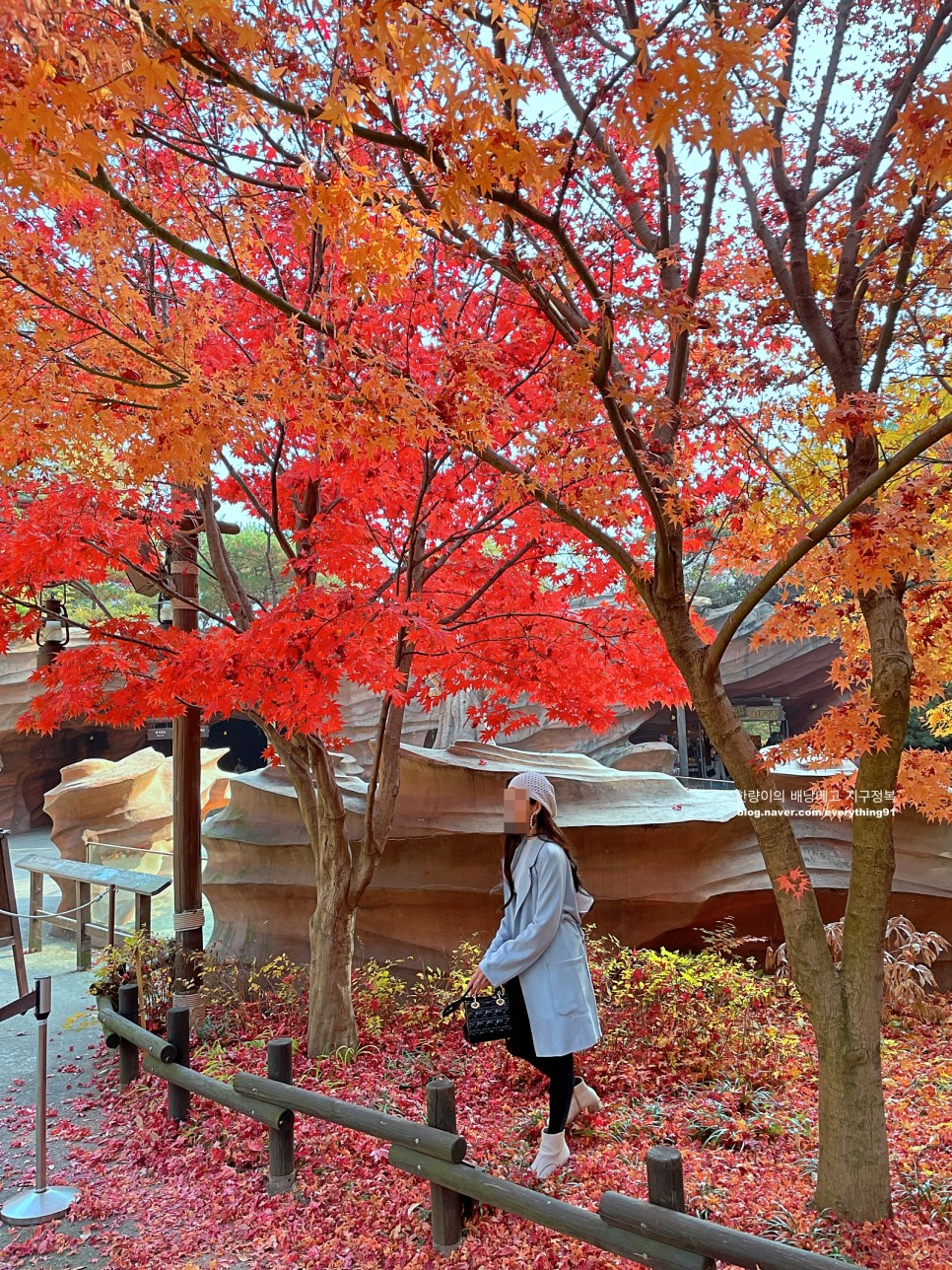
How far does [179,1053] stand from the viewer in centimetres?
496

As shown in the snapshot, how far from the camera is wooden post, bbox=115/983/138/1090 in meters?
5.66

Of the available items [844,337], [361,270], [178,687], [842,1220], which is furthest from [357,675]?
[842,1220]

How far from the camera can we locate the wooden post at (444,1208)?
11.3 ft

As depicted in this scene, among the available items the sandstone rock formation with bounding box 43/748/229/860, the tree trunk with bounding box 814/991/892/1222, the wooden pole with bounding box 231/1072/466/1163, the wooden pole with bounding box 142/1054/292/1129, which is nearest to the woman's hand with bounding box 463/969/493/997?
the wooden pole with bounding box 231/1072/466/1163

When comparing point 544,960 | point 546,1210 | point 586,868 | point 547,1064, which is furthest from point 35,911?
point 546,1210

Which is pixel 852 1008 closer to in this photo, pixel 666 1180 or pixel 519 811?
pixel 666 1180

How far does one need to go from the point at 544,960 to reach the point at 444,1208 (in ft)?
3.54

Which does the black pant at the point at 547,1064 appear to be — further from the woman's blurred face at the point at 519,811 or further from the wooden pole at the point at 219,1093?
the wooden pole at the point at 219,1093

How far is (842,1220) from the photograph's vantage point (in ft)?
11.1

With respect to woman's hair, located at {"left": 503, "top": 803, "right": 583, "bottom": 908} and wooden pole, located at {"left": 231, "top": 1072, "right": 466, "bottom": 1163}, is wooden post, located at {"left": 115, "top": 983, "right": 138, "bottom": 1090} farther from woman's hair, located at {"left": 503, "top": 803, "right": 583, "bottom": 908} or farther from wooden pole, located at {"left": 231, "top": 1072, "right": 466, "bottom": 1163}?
woman's hair, located at {"left": 503, "top": 803, "right": 583, "bottom": 908}

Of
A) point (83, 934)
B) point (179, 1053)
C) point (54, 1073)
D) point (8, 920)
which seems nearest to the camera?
Result: point (179, 1053)

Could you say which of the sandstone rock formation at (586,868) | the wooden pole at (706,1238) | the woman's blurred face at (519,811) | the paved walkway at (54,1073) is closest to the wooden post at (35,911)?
the paved walkway at (54,1073)

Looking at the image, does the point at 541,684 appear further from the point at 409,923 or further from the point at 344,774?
the point at 344,774

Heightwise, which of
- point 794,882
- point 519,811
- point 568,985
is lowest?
point 568,985
